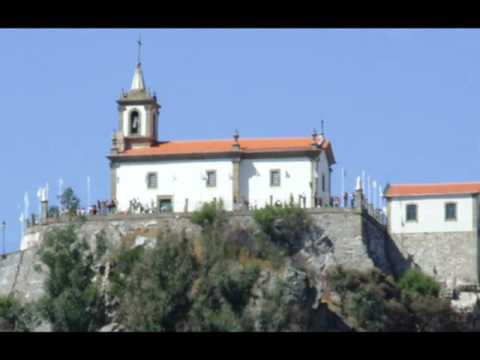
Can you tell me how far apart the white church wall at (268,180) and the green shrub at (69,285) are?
768cm

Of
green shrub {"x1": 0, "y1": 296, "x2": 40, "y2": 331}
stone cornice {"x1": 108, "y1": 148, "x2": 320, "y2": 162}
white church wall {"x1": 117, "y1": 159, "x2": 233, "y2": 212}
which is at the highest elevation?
stone cornice {"x1": 108, "y1": 148, "x2": 320, "y2": 162}

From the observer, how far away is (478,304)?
6141cm

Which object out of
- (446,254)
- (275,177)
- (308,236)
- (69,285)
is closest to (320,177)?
(275,177)

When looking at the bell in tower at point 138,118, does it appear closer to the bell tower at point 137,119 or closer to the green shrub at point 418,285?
the bell tower at point 137,119

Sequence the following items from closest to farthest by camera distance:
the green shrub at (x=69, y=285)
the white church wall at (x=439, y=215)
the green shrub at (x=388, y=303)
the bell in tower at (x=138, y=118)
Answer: the green shrub at (x=388, y=303)
the green shrub at (x=69, y=285)
the white church wall at (x=439, y=215)
the bell in tower at (x=138, y=118)

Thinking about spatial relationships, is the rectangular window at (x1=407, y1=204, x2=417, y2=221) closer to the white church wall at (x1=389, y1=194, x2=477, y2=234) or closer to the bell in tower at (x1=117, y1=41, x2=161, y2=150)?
the white church wall at (x1=389, y1=194, x2=477, y2=234)

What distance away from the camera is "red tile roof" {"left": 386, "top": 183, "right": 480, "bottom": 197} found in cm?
6431

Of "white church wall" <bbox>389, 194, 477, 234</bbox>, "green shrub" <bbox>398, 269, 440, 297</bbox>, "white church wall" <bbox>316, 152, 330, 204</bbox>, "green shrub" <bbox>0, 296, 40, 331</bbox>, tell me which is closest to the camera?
"green shrub" <bbox>0, 296, 40, 331</bbox>

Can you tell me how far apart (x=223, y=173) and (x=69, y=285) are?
339 inches

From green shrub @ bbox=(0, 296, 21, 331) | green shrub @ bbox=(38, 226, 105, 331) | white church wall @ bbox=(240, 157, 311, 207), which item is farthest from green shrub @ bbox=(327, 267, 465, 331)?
green shrub @ bbox=(0, 296, 21, 331)


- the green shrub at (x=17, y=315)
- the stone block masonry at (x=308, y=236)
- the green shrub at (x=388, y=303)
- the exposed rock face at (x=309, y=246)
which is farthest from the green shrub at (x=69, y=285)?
the green shrub at (x=388, y=303)

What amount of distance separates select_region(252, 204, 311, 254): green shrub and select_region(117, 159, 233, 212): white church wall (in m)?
2.62

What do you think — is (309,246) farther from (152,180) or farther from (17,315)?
(17,315)

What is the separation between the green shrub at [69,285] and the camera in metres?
59.5
